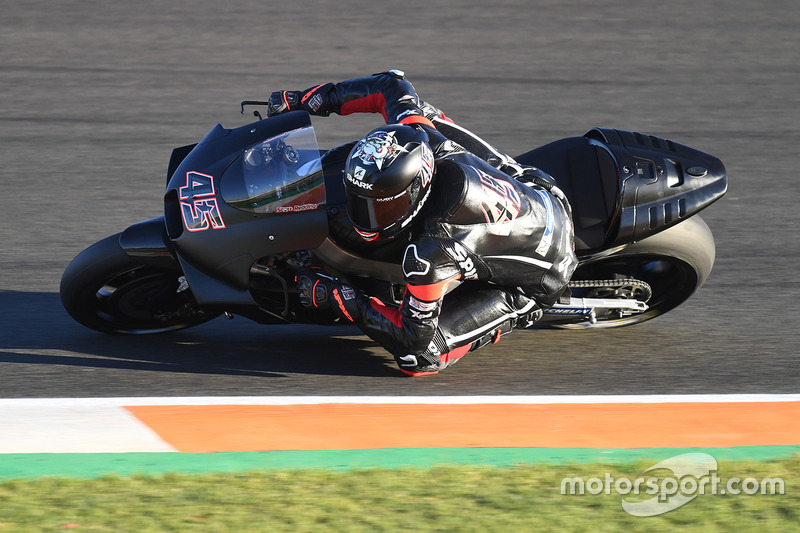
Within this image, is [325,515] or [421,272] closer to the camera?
[325,515]

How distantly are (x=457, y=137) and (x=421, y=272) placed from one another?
1090mm

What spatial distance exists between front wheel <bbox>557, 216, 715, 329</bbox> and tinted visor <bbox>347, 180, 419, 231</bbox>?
4.37 feet

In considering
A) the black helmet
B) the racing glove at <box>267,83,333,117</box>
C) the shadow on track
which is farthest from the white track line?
the racing glove at <box>267,83,333,117</box>

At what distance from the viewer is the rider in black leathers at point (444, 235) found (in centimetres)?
454

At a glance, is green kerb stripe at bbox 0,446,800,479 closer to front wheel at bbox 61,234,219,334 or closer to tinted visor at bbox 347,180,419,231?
tinted visor at bbox 347,180,419,231

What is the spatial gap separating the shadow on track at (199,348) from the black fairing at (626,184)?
1.25m

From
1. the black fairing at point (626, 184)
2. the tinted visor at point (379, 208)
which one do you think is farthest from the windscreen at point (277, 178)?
the black fairing at point (626, 184)

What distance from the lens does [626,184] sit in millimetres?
5273

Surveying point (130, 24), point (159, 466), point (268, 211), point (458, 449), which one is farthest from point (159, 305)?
point (130, 24)

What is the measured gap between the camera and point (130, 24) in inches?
453

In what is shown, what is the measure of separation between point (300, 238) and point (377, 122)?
15.1 ft

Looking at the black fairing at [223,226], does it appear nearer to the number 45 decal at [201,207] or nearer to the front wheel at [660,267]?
the number 45 decal at [201,207]

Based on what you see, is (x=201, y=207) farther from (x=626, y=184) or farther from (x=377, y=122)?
(x=377, y=122)

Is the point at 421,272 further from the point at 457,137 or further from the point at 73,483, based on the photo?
the point at 73,483
